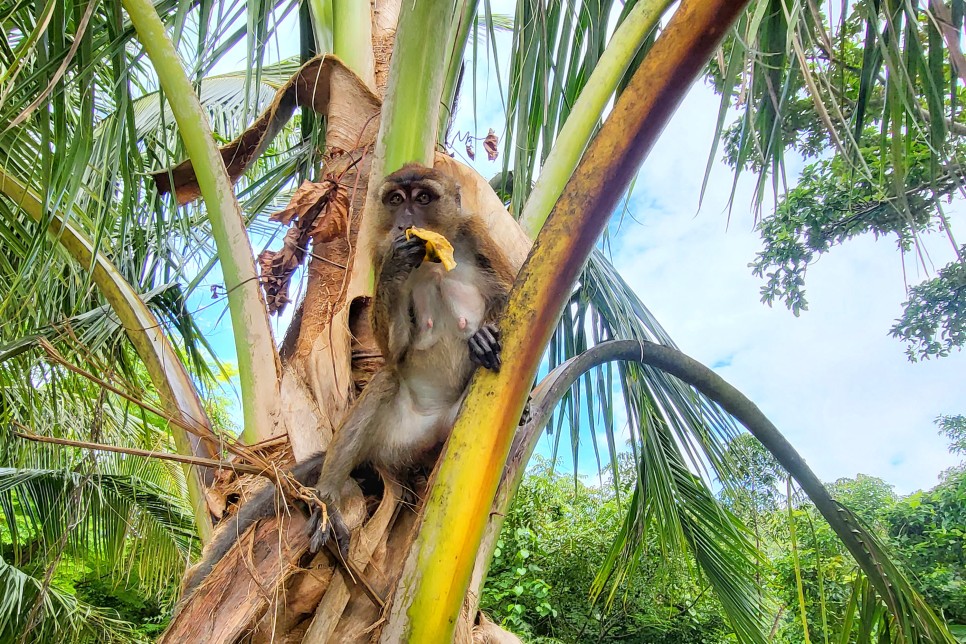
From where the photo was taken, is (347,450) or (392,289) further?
(392,289)

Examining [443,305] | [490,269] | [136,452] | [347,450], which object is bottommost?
[136,452]

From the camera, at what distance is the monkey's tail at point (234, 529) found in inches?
74.2

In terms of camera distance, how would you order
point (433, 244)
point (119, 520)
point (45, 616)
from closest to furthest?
point (433, 244) < point (45, 616) < point (119, 520)

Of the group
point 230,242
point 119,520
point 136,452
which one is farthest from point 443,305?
point 119,520

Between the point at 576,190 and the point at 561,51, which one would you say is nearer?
the point at 576,190

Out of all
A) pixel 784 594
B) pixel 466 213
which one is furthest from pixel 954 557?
pixel 466 213

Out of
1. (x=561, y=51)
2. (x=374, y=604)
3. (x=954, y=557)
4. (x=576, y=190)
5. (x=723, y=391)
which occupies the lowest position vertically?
(x=374, y=604)

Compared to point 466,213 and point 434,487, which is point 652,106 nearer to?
point 434,487

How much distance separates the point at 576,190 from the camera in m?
1.51

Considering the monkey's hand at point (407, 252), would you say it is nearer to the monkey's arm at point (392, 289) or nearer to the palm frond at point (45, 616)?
the monkey's arm at point (392, 289)

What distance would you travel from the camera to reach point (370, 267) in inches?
98.3

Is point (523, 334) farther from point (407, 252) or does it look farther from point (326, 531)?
point (407, 252)

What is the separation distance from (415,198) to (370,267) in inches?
11.1

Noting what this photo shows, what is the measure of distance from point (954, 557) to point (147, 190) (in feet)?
21.9
